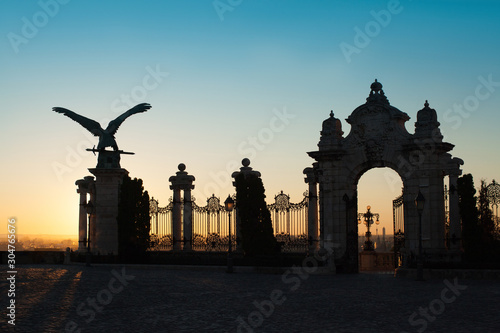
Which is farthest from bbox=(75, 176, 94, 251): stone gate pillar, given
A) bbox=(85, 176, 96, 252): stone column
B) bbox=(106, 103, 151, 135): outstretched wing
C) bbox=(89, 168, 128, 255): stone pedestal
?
bbox=(106, 103, 151, 135): outstretched wing

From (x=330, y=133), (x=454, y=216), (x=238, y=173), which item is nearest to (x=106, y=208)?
(x=238, y=173)

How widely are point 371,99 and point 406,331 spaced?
1773cm

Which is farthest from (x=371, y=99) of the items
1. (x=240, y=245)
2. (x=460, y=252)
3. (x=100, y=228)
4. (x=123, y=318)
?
(x=123, y=318)

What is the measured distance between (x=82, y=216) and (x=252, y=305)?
23620mm

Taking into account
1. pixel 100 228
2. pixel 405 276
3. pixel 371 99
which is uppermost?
pixel 371 99

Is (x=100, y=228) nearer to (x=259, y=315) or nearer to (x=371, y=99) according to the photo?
(x=371, y=99)

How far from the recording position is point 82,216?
121 feet

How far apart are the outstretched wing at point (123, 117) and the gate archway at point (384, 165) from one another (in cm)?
1051

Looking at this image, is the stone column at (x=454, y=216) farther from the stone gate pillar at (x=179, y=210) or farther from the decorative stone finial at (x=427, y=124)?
the stone gate pillar at (x=179, y=210)

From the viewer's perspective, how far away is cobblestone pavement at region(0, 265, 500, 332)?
1243 cm

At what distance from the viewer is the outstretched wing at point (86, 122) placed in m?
33.7

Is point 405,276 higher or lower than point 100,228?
lower

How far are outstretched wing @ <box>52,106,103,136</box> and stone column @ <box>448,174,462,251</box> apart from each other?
18.6 m

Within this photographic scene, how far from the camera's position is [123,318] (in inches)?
530
